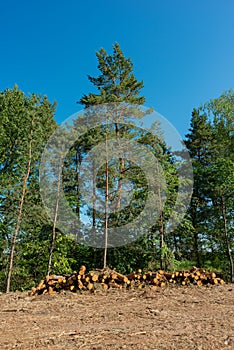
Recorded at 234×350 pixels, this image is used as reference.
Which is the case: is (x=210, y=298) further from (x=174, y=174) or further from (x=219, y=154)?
(x=219, y=154)

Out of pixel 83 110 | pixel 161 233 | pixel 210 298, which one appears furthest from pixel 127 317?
pixel 83 110

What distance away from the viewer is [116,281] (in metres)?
6.67

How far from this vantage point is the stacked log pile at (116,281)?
6.34 m

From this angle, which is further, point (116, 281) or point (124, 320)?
point (116, 281)

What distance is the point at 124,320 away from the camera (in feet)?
12.0

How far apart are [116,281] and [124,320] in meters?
3.08

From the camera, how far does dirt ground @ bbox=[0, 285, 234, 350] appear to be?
2.71 m

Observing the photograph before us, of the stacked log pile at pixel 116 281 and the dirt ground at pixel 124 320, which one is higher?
the stacked log pile at pixel 116 281

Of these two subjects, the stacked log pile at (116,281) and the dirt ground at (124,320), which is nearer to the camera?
the dirt ground at (124,320)

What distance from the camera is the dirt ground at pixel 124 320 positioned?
2707 mm

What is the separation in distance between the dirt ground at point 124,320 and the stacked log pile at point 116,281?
0.39 m

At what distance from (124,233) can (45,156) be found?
5.20 meters

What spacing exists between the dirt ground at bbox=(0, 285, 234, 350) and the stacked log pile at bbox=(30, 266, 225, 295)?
39 cm

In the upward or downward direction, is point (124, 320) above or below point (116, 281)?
below
